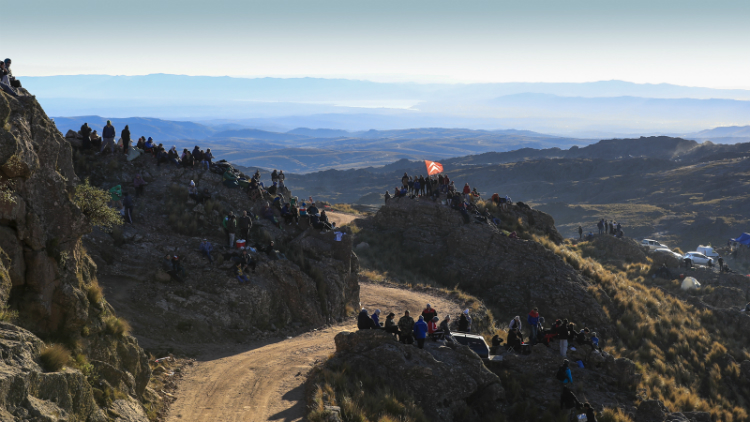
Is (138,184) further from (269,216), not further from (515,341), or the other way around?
(515,341)

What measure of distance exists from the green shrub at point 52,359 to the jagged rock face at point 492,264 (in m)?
24.7

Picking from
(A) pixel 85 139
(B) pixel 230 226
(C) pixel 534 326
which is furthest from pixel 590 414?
(A) pixel 85 139

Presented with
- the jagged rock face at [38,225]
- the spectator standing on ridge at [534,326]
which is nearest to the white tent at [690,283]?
the spectator standing on ridge at [534,326]

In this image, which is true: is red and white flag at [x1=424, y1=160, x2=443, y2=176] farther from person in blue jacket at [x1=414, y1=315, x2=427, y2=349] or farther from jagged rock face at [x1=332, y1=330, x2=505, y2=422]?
person in blue jacket at [x1=414, y1=315, x2=427, y2=349]

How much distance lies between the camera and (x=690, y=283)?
39.4 metres

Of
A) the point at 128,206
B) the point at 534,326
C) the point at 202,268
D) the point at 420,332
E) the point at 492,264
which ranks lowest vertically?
the point at 492,264

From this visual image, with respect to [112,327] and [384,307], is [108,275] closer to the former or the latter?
[112,327]

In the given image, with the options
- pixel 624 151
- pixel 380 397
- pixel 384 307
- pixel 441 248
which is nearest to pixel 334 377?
pixel 380 397

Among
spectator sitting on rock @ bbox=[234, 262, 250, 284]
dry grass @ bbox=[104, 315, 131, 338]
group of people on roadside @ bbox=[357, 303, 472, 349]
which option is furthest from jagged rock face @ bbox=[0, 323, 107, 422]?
spectator sitting on rock @ bbox=[234, 262, 250, 284]

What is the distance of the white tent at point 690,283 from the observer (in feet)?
128

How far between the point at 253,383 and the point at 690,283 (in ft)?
120

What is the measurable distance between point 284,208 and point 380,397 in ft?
43.2

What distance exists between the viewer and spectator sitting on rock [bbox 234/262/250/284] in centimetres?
1972

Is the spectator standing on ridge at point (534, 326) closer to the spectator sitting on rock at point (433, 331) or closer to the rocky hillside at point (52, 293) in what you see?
the spectator sitting on rock at point (433, 331)
